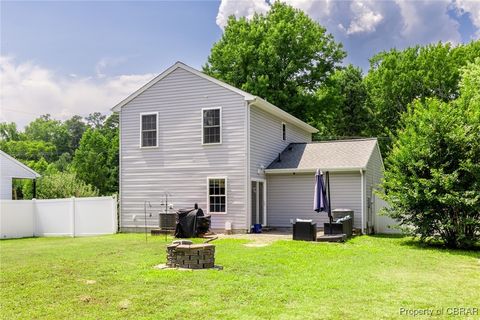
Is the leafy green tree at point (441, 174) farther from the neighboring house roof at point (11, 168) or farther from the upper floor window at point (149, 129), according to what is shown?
the neighboring house roof at point (11, 168)

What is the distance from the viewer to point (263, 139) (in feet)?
57.6

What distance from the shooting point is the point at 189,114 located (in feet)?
55.8

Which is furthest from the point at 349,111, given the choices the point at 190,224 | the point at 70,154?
the point at 70,154

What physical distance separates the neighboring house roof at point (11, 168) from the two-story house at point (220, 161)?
8.83 metres

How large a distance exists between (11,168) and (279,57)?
18.3 meters

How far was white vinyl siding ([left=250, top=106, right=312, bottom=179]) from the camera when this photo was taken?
16609 millimetres

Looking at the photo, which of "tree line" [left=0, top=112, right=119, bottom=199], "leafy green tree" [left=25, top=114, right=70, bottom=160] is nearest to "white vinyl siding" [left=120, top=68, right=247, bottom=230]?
"tree line" [left=0, top=112, right=119, bottom=199]

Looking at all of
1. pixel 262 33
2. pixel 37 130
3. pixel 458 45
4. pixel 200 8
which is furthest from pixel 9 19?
pixel 37 130

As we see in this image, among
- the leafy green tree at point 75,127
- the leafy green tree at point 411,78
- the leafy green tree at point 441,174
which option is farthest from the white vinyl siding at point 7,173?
the leafy green tree at point 75,127

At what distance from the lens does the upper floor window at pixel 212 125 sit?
16.6m

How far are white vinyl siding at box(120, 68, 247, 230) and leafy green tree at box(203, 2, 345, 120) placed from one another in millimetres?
12439

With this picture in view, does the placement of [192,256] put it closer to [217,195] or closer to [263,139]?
[217,195]

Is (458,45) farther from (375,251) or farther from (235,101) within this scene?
(375,251)

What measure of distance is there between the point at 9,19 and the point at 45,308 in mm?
9238
